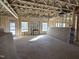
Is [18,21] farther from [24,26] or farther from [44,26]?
[44,26]

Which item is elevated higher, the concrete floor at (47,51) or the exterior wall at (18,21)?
the exterior wall at (18,21)

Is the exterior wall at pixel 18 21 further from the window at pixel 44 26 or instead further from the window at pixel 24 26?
the window at pixel 44 26

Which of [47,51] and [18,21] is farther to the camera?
[18,21]

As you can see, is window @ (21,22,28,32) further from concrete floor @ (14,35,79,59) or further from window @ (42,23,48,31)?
concrete floor @ (14,35,79,59)

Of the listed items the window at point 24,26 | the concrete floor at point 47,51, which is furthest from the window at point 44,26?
the concrete floor at point 47,51

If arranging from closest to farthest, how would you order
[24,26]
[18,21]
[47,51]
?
[47,51] → [18,21] → [24,26]

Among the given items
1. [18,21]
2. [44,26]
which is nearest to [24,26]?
[18,21]

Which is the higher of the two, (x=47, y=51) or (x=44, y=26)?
(x=44, y=26)

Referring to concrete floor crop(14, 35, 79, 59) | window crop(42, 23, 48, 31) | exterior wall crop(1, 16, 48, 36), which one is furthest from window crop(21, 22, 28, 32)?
concrete floor crop(14, 35, 79, 59)

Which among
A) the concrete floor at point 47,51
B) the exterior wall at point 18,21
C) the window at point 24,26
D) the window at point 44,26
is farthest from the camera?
the window at point 44,26

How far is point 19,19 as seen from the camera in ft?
44.0

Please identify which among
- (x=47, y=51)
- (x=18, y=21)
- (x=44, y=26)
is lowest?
(x=47, y=51)

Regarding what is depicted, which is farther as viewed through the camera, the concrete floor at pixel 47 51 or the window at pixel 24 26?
the window at pixel 24 26

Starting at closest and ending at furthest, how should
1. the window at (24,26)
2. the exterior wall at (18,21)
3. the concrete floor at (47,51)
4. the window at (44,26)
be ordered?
the concrete floor at (47,51)
the exterior wall at (18,21)
the window at (24,26)
the window at (44,26)
